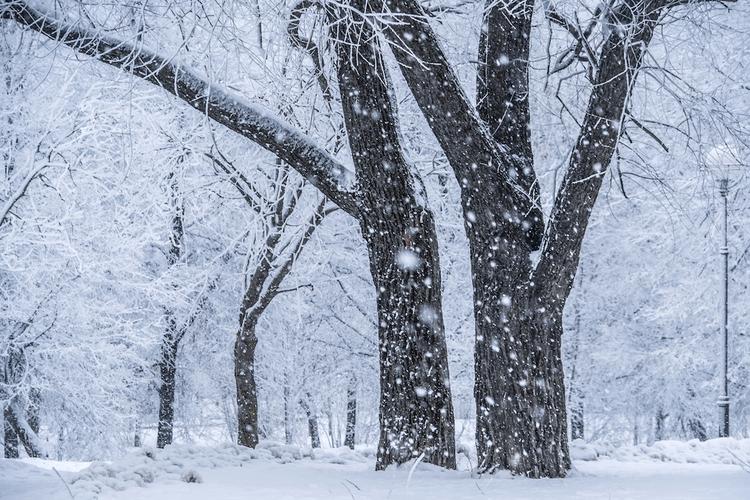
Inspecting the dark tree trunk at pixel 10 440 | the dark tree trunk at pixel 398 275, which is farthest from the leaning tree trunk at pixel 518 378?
→ the dark tree trunk at pixel 10 440

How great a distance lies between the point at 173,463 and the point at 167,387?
1027 centimetres

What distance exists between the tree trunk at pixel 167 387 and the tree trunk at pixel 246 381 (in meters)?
4.19

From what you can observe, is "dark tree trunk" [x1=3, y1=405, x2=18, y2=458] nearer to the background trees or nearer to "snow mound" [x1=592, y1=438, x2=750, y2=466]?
the background trees

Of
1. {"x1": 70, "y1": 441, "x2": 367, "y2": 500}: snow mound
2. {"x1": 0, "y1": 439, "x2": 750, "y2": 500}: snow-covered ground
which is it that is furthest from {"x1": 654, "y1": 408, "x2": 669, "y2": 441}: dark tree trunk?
{"x1": 70, "y1": 441, "x2": 367, "y2": 500}: snow mound

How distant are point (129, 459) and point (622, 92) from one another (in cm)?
466

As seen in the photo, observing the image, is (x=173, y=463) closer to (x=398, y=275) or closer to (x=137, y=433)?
(x=398, y=275)

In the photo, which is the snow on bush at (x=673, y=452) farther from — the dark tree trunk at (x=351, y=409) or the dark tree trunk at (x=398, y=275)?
the dark tree trunk at (x=351, y=409)

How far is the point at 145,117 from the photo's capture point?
1082 centimetres

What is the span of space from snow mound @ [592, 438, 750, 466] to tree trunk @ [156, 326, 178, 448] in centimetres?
945

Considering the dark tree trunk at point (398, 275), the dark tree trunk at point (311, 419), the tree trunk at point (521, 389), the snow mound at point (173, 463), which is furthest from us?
the dark tree trunk at point (311, 419)

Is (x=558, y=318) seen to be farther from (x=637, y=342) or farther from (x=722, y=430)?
(x=637, y=342)

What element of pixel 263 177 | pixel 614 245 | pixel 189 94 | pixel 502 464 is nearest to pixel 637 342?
pixel 614 245

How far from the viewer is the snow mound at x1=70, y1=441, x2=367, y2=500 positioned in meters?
4.70

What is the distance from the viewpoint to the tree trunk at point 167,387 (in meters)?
14.8
